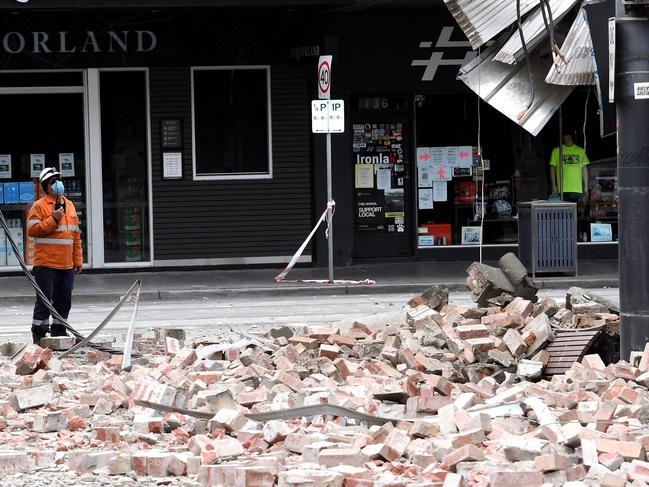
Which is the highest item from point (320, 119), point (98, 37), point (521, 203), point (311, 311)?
point (98, 37)

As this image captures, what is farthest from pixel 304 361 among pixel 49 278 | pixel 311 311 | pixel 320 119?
pixel 320 119

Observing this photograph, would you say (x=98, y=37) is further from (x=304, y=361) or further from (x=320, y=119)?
(x=304, y=361)

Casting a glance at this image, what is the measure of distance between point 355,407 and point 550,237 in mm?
12600

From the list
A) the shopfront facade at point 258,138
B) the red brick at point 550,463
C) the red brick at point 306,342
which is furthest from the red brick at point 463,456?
the shopfront facade at point 258,138

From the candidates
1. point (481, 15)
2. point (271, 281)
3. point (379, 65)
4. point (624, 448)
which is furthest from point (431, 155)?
point (624, 448)

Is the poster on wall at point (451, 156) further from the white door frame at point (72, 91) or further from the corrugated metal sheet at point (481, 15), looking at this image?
the corrugated metal sheet at point (481, 15)

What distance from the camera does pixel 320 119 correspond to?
2041 centimetres

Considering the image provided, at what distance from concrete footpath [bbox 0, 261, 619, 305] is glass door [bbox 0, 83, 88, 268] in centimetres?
111

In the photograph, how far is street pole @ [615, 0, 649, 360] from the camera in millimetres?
9414

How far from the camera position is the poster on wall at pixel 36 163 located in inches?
864

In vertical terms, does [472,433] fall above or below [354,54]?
below

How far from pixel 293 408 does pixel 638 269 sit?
2.91 metres

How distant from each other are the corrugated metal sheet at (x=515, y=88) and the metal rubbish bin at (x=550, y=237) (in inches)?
426

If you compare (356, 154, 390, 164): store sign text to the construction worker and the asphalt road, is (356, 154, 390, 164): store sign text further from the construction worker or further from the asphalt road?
the construction worker
